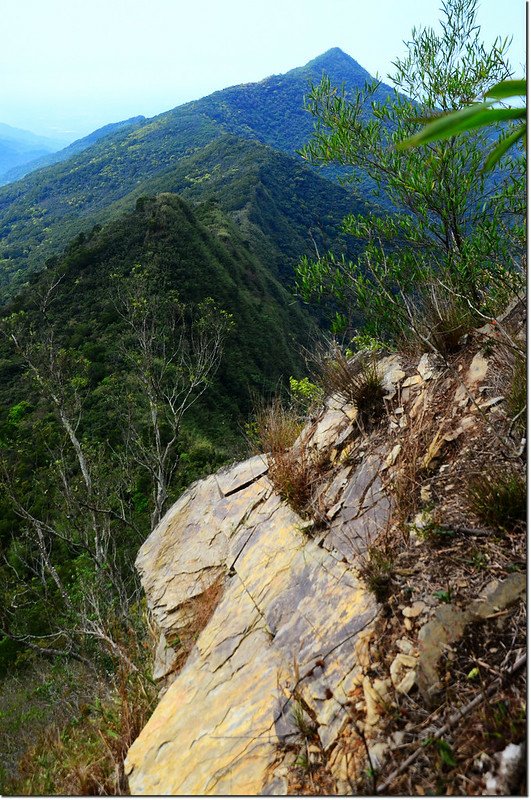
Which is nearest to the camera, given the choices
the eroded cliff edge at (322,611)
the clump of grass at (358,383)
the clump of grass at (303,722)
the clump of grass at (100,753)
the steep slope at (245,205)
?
the eroded cliff edge at (322,611)

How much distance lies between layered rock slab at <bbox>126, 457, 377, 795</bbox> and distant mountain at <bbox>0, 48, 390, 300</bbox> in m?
45.1

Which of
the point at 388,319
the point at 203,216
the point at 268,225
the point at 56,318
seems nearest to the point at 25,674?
the point at 388,319

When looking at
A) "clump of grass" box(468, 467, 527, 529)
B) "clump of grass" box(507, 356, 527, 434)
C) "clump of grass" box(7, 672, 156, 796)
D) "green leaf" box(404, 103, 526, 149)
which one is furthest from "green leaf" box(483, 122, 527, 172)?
"clump of grass" box(7, 672, 156, 796)

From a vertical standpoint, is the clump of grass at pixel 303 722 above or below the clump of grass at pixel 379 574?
below

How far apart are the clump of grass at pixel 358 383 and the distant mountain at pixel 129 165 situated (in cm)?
4409

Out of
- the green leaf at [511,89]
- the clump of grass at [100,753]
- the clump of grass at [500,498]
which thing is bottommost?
the clump of grass at [100,753]

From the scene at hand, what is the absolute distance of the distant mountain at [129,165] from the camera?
7562 cm

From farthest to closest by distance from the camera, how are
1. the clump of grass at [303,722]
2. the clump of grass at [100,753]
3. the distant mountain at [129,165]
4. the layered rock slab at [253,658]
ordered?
1. the distant mountain at [129,165]
2. the clump of grass at [100,753]
3. the layered rock slab at [253,658]
4. the clump of grass at [303,722]

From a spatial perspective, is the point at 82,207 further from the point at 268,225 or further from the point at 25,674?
the point at 25,674

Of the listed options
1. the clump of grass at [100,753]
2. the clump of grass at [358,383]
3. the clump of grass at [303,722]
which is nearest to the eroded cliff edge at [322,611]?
the clump of grass at [303,722]

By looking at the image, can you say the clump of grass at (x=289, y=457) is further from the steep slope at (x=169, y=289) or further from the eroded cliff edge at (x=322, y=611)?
the steep slope at (x=169, y=289)

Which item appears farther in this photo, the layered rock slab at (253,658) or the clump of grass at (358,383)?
the clump of grass at (358,383)

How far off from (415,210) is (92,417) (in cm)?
2074

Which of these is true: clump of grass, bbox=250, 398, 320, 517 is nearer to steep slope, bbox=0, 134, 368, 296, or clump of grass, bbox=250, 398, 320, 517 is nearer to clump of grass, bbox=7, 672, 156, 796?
clump of grass, bbox=7, 672, 156, 796
